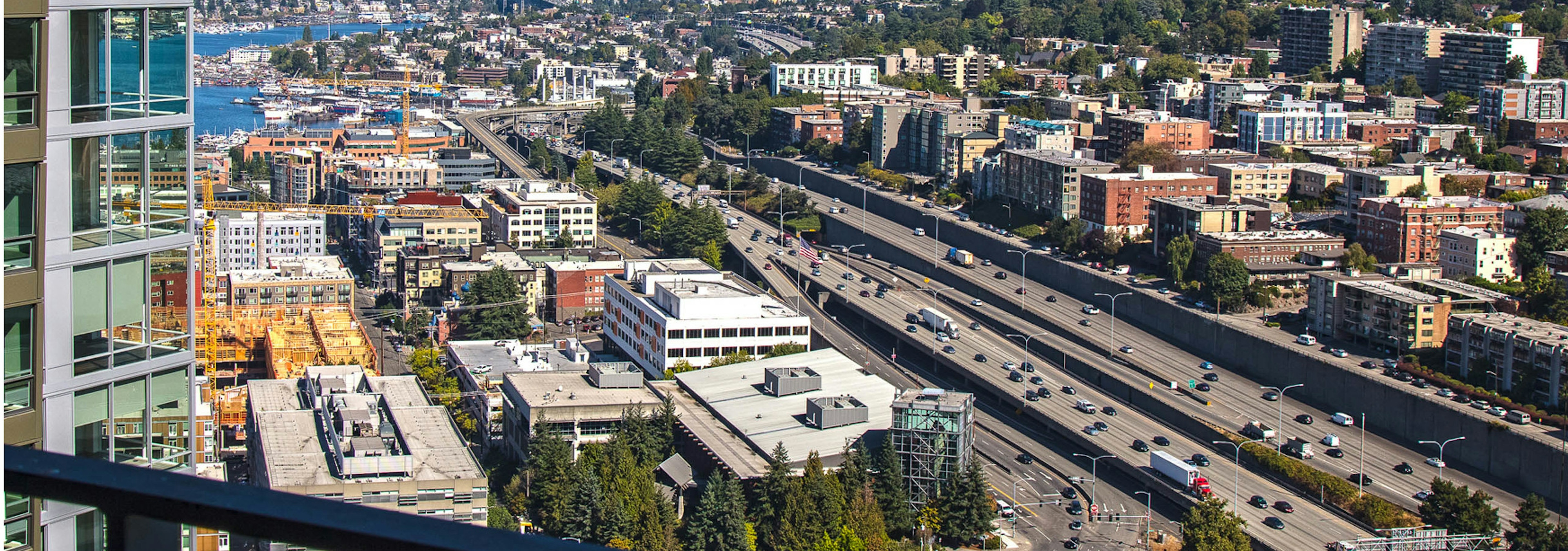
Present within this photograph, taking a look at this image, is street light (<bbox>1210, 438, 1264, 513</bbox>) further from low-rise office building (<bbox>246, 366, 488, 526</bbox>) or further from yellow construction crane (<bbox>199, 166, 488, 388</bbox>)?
yellow construction crane (<bbox>199, 166, 488, 388</bbox>)

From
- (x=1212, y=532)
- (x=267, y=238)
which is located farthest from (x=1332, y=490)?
(x=267, y=238)

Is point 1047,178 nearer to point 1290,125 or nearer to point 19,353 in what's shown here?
point 1290,125

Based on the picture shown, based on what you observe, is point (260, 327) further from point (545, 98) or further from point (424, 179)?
point (545, 98)

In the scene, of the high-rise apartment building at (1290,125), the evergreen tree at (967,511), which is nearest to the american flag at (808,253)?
the high-rise apartment building at (1290,125)

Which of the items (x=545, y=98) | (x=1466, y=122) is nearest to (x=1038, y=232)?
(x=1466, y=122)

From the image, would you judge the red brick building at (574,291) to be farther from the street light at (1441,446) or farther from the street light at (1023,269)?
the street light at (1441,446)

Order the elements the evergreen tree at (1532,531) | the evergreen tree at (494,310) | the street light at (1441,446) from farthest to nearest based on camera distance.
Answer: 1. the evergreen tree at (494,310)
2. the street light at (1441,446)
3. the evergreen tree at (1532,531)
